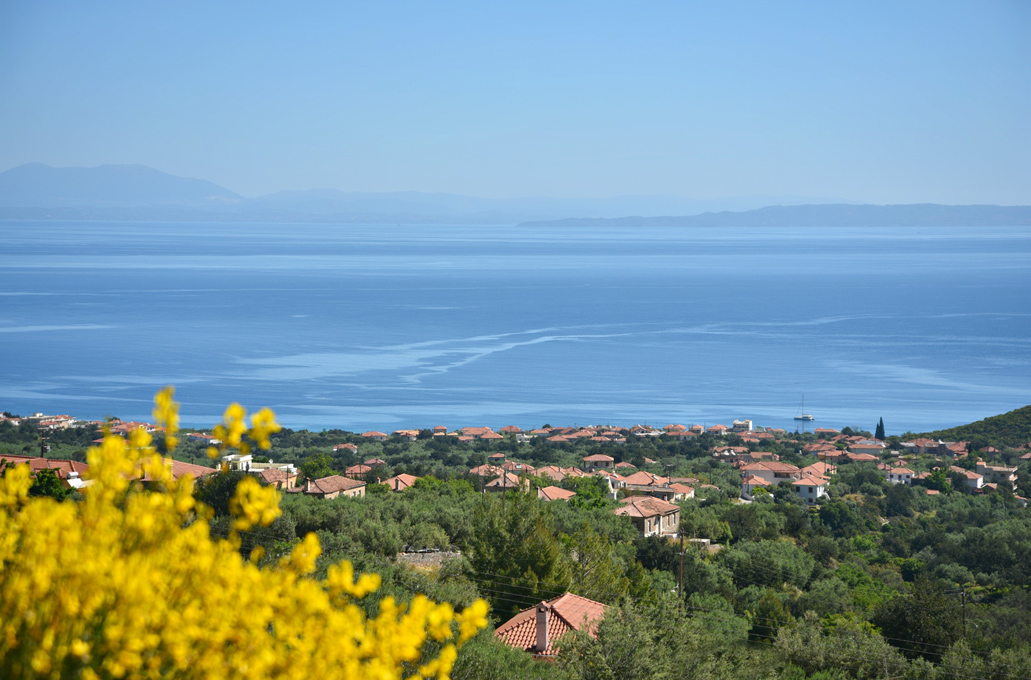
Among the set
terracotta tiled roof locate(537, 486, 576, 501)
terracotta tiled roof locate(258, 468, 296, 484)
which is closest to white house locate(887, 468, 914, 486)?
terracotta tiled roof locate(537, 486, 576, 501)

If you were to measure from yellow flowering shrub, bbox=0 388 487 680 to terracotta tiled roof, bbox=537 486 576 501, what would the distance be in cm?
2287

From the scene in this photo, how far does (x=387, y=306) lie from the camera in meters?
83.8

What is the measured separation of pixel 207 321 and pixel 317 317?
873 cm

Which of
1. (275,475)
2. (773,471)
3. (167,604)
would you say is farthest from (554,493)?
(167,604)

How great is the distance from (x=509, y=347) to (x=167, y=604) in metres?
59.4

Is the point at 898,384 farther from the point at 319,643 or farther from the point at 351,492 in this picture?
the point at 319,643

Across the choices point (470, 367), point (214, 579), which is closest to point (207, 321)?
point (470, 367)

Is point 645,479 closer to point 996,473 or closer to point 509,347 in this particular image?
point 996,473

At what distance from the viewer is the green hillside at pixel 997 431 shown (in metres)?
41.1

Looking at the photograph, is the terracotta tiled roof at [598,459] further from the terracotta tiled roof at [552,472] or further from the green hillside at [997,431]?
the green hillside at [997,431]

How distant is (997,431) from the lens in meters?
42.5

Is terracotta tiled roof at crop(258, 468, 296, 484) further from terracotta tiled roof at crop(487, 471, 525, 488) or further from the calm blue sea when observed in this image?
the calm blue sea

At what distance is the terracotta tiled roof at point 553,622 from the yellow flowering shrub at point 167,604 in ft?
30.6

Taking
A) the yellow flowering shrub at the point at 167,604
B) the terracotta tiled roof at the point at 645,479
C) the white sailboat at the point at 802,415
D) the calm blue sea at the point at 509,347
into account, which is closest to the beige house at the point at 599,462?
the terracotta tiled roof at the point at 645,479
